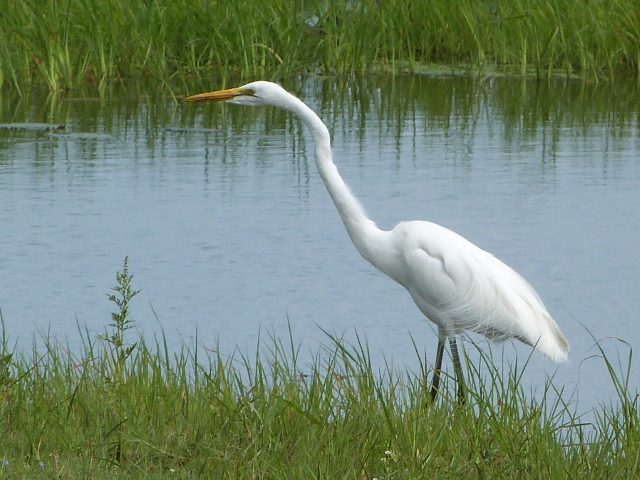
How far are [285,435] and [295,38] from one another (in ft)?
25.8

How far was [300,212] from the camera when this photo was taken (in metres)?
6.73

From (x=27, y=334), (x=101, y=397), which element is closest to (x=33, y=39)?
Result: (x=27, y=334)

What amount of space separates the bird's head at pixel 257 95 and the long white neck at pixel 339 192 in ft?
0.23

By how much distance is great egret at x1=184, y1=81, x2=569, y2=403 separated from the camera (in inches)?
172

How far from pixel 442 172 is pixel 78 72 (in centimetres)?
420

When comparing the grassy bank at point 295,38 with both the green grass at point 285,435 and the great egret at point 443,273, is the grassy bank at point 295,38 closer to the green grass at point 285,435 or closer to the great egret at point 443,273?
the great egret at point 443,273

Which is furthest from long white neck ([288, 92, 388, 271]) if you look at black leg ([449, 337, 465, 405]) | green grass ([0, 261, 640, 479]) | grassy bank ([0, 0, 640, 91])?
Answer: grassy bank ([0, 0, 640, 91])

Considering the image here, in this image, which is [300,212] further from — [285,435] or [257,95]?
[285,435]

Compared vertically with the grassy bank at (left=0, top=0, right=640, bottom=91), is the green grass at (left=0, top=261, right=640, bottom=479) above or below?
below

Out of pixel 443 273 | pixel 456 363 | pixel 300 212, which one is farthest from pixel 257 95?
pixel 300 212

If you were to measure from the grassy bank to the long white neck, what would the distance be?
581 cm

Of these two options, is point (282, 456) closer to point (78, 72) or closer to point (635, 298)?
point (635, 298)

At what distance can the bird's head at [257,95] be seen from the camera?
4496 millimetres

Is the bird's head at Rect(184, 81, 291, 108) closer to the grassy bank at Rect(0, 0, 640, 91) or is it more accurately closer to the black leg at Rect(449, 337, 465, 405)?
the black leg at Rect(449, 337, 465, 405)
